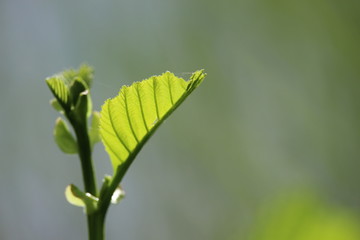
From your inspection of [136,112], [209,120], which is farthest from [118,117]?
[209,120]

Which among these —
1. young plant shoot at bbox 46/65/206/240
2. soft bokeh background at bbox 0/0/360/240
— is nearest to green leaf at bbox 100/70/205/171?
young plant shoot at bbox 46/65/206/240

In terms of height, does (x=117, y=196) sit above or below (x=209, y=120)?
below

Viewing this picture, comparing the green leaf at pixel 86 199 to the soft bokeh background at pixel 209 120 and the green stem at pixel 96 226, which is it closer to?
the green stem at pixel 96 226

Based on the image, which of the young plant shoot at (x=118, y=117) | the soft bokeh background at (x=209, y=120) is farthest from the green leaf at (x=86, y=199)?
the soft bokeh background at (x=209, y=120)

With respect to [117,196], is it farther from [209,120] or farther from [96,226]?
[209,120]

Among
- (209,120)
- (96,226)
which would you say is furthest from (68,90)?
(209,120)

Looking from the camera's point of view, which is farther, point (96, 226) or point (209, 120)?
point (209, 120)

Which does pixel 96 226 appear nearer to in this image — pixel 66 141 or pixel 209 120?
pixel 66 141
